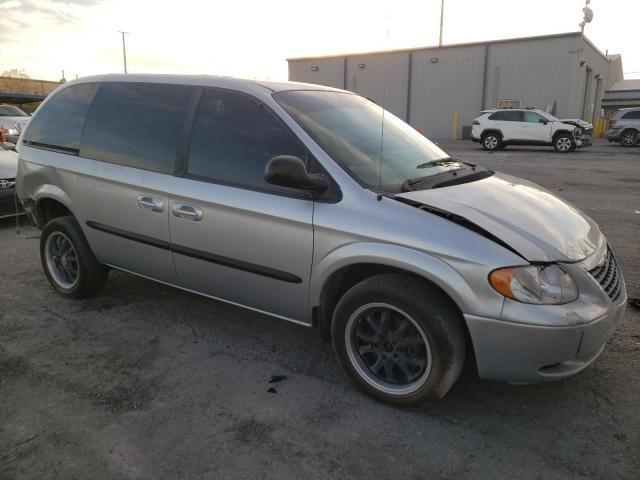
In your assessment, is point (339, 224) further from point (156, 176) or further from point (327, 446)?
point (156, 176)

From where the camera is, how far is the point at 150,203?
3.45m

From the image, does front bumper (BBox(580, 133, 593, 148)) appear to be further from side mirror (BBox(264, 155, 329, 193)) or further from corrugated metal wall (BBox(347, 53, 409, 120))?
side mirror (BBox(264, 155, 329, 193))

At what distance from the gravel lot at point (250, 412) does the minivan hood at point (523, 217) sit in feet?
2.83

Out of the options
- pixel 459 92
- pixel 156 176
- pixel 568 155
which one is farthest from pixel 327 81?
pixel 156 176

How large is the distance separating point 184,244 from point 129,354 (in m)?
0.81

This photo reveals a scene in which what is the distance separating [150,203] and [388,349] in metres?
1.85

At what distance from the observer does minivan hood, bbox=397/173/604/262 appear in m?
2.50

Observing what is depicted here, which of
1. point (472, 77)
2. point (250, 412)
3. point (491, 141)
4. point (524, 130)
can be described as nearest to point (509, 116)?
point (524, 130)

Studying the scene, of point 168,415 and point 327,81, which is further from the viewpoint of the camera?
point 327,81

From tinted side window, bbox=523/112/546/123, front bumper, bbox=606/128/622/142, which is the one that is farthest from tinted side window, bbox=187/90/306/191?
front bumper, bbox=606/128/622/142

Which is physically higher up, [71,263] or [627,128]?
[627,128]

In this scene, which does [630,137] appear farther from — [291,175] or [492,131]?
[291,175]

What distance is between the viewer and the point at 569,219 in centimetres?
300

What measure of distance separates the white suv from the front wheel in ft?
16.1
